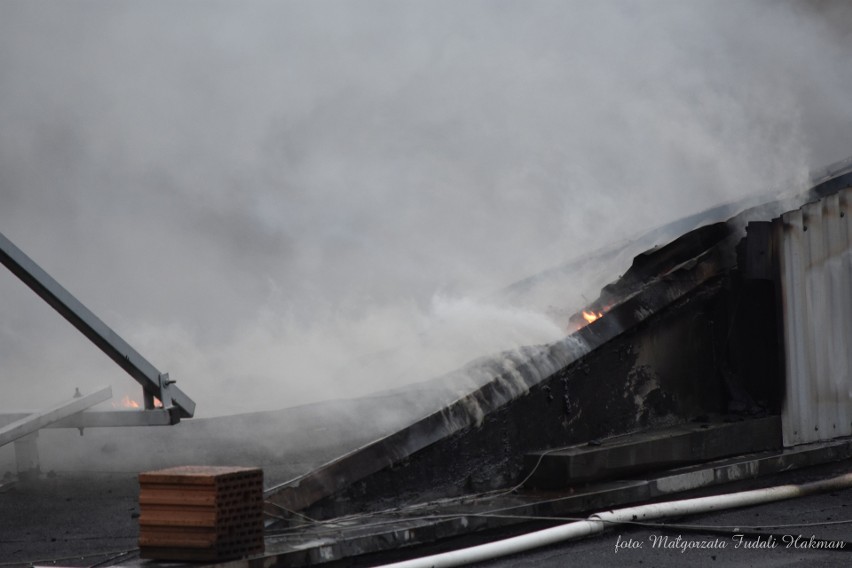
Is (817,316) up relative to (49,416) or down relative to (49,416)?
up

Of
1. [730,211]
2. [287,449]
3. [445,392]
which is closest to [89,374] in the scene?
[287,449]

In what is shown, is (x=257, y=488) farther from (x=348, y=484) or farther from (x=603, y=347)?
(x=603, y=347)

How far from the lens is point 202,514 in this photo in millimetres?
4812

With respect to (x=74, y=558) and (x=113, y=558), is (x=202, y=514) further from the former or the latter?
(x=74, y=558)

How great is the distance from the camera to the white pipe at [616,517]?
5199 millimetres

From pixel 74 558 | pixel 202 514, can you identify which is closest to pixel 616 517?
pixel 202 514

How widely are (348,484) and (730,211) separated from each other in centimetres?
447

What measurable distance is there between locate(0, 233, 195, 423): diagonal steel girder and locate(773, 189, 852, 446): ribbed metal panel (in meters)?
4.70

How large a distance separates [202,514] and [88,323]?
3.39m

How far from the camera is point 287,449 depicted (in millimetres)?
9734

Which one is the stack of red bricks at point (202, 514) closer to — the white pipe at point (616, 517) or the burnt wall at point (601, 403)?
the white pipe at point (616, 517)

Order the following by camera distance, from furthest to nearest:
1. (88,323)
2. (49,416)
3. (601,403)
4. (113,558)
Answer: (49,416)
(88,323)
(601,403)
(113,558)

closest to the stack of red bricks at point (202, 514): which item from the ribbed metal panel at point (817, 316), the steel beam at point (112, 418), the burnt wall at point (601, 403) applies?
the burnt wall at point (601, 403)

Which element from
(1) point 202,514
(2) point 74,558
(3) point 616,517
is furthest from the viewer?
(3) point 616,517
